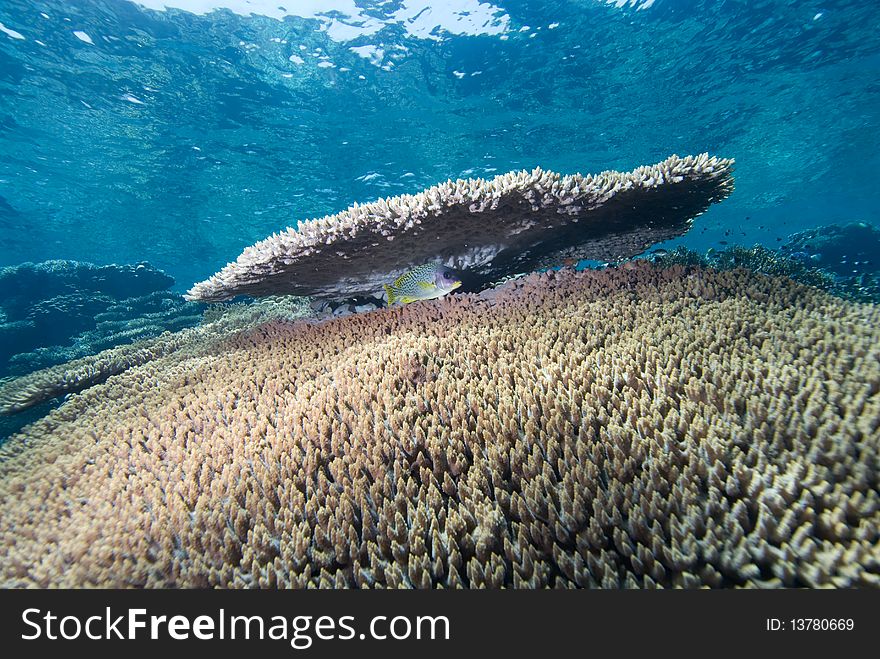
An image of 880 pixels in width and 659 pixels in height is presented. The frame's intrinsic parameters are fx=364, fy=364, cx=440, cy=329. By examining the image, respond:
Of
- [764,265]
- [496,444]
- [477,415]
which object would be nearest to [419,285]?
[477,415]

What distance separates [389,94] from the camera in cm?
2156

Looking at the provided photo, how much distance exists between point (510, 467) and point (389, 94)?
24676 millimetres

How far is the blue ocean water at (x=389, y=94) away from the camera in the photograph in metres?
16.6

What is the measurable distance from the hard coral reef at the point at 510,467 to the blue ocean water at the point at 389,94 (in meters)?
19.3

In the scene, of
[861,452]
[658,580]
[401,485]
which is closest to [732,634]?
[658,580]

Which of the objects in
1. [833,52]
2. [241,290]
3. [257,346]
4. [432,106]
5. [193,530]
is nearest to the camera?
[193,530]

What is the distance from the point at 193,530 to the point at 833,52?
3348cm

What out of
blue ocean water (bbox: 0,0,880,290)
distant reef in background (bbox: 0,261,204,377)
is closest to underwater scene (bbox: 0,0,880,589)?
distant reef in background (bbox: 0,261,204,377)

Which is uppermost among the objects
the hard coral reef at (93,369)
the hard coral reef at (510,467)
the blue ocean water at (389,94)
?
the blue ocean water at (389,94)

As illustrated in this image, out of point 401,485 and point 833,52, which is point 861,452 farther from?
point 833,52

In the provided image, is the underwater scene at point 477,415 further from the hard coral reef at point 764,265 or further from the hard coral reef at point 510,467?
the hard coral reef at point 764,265

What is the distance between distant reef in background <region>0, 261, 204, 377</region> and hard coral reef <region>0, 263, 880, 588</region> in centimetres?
1112

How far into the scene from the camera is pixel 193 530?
6.41 feet

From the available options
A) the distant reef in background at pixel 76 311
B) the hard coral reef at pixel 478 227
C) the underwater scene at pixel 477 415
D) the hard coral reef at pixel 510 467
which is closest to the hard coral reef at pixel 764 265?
the underwater scene at pixel 477 415
